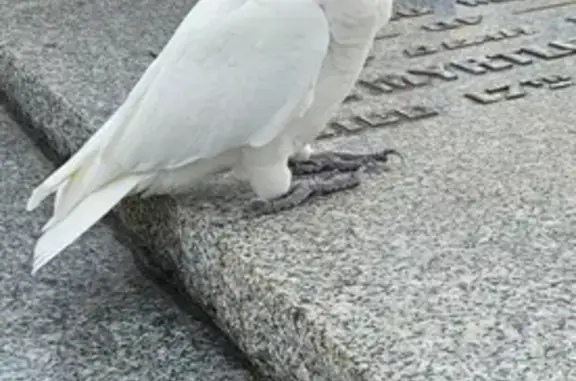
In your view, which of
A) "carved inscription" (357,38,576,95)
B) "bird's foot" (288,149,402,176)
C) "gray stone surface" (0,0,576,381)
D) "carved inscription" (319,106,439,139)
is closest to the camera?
"gray stone surface" (0,0,576,381)

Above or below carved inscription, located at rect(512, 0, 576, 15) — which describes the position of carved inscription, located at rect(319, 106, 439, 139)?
above

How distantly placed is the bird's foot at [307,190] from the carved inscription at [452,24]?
78 centimetres

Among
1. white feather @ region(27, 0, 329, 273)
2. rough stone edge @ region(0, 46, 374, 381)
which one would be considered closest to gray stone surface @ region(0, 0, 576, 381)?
rough stone edge @ region(0, 46, 374, 381)

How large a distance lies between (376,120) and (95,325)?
58 centimetres

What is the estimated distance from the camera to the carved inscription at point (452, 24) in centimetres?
218

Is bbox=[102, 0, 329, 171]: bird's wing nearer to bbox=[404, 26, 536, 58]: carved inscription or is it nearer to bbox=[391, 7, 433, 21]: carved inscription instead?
bbox=[404, 26, 536, 58]: carved inscription

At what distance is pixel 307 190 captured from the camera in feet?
4.62

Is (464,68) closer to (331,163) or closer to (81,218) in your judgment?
(331,163)

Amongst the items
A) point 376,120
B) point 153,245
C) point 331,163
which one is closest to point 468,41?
point 376,120

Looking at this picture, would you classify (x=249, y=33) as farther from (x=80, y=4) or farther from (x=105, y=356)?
(x=80, y=4)

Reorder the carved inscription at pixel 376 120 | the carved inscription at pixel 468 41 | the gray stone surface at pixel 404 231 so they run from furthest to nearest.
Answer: the carved inscription at pixel 468 41 < the carved inscription at pixel 376 120 < the gray stone surface at pixel 404 231

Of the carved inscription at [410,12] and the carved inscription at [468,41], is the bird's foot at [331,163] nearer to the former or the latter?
the carved inscription at [468,41]

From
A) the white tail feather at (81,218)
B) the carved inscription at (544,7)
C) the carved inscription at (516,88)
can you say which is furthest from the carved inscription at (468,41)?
the white tail feather at (81,218)

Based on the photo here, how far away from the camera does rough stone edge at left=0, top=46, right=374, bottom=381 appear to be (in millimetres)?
1079
